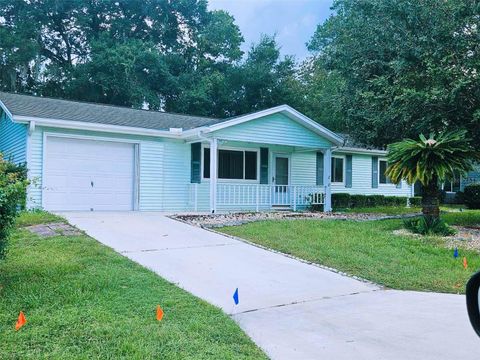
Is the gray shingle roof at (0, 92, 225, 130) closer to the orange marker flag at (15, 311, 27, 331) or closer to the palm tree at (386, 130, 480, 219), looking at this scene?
the palm tree at (386, 130, 480, 219)

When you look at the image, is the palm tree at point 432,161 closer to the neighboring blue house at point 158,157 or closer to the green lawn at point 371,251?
the green lawn at point 371,251

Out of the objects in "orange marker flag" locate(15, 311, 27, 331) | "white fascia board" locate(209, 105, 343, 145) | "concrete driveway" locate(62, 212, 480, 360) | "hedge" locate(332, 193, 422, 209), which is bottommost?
"concrete driveway" locate(62, 212, 480, 360)

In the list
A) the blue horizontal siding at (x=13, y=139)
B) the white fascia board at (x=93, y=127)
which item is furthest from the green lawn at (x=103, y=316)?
the blue horizontal siding at (x=13, y=139)

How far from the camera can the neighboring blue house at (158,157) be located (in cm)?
1266

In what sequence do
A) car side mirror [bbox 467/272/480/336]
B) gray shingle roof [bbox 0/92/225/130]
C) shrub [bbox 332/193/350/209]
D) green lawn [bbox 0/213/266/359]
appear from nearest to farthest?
car side mirror [bbox 467/272/480/336], green lawn [bbox 0/213/266/359], gray shingle roof [bbox 0/92/225/130], shrub [bbox 332/193/350/209]

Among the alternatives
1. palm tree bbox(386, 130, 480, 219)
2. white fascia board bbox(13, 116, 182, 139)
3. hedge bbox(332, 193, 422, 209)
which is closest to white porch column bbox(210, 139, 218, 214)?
white fascia board bbox(13, 116, 182, 139)

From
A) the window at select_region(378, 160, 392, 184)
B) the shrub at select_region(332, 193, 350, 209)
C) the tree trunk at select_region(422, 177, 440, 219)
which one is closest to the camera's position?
the tree trunk at select_region(422, 177, 440, 219)

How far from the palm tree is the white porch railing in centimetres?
592

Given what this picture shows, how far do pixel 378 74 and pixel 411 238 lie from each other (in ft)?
18.2

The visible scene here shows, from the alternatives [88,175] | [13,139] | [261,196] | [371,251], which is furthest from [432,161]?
[13,139]

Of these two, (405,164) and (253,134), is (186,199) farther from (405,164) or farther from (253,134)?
(405,164)

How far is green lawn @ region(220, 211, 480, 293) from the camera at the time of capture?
21.3ft

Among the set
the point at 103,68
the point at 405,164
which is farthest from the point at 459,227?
the point at 103,68

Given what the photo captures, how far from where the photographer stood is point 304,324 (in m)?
4.42
